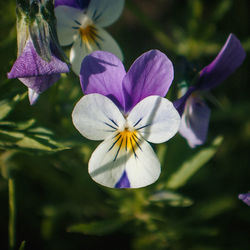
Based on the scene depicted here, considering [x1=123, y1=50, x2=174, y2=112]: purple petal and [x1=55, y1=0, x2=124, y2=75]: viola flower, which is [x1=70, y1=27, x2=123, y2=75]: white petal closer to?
[x1=55, y1=0, x2=124, y2=75]: viola flower

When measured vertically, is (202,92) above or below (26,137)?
above

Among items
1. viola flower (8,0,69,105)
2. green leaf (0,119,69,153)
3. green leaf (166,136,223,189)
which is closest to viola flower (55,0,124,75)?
viola flower (8,0,69,105)

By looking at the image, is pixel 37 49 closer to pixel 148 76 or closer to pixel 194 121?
pixel 148 76

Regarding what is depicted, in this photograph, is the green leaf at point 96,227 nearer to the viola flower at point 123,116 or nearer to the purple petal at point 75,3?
the viola flower at point 123,116

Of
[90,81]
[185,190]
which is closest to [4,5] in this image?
[90,81]

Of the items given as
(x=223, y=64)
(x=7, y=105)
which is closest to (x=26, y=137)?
(x=7, y=105)

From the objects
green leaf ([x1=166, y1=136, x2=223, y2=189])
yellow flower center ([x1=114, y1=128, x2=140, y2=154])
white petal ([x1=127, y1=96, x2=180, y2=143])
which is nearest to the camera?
white petal ([x1=127, y1=96, x2=180, y2=143])
